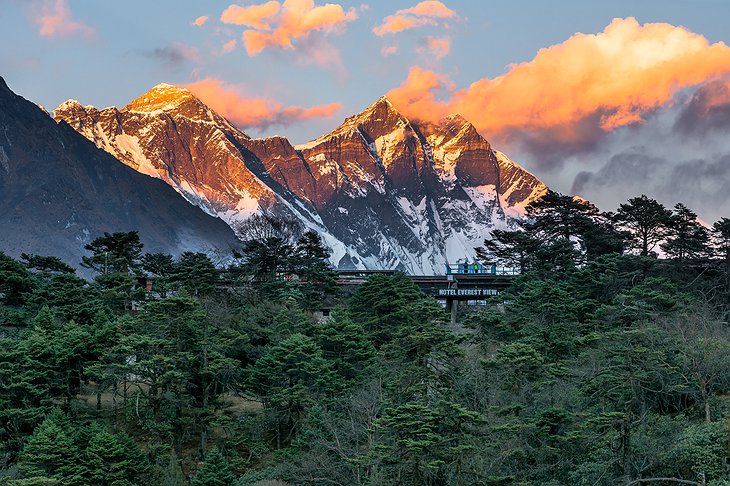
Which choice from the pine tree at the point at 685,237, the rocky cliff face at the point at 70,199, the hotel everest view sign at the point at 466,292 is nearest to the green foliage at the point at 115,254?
the hotel everest view sign at the point at 466,292

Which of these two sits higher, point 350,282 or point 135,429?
point 350,282

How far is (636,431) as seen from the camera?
30.5 meters

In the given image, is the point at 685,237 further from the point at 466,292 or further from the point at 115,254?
the point at 115,254

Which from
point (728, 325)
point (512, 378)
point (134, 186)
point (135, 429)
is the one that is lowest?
point (135, 429)

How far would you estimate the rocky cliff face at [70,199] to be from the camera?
146625 millimetres

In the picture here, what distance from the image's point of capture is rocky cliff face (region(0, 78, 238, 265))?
14662cm

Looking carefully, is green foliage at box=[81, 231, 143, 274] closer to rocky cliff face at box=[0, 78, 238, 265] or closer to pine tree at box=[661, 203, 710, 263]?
pine tree at box=[661, 203, 710, 263]

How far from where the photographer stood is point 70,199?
517 ft

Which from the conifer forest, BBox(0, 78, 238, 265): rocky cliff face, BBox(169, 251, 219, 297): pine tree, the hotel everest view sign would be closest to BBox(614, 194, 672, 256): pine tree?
the conifer forest

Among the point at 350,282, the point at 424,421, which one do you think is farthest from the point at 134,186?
the point at 424,421

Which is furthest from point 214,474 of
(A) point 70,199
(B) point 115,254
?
(A) point 70,199

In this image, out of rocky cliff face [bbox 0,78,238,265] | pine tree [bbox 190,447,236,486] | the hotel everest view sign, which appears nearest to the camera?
pine tree [bbox 190,447,236,486]

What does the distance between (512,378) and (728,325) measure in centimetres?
1308

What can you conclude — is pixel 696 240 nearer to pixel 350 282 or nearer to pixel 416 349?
pixel 416 349
